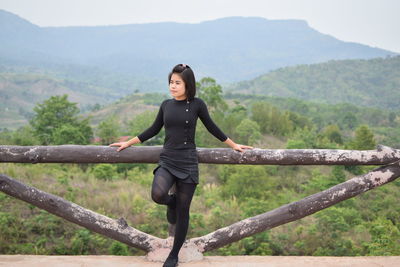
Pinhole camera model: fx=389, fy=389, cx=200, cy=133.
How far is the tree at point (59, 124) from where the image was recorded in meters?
21.2

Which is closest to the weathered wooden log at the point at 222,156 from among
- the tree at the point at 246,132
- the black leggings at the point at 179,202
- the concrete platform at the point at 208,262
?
the black leggings at the point at 179,202

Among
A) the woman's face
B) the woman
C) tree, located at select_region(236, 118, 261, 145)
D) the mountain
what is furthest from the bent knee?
the mountain

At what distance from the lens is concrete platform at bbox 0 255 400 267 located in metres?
Answer: 2.85

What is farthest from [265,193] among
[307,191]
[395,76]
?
[395,76]

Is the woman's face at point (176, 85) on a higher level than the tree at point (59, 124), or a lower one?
higher

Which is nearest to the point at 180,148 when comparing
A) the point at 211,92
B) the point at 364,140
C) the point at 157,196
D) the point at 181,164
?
the point at 181,164

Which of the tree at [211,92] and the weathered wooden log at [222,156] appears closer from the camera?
the weathered wooden log at [222,156]

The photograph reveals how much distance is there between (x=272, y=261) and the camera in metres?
2.99

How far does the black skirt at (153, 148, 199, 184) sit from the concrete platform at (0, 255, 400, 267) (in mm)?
668

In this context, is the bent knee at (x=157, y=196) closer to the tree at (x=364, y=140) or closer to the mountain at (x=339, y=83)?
the tree at (x=364, y=140)

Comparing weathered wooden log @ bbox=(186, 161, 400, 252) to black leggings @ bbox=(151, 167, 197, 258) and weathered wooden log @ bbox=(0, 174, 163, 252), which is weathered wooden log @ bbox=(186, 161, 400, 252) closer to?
black leggings @ bbox=(151, 167, 197, 258)

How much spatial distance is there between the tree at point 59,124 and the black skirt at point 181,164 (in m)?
19.2

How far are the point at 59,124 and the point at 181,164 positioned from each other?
22.7 m

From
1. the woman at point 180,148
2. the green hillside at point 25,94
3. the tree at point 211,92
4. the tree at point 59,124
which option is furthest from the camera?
the green hillside at point 25,94
